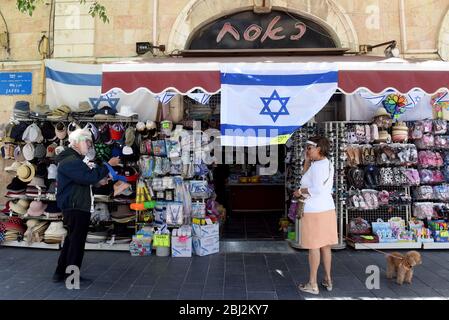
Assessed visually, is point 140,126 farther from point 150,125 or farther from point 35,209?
point 35,209

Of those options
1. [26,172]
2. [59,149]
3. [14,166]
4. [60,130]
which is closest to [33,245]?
[26,172]

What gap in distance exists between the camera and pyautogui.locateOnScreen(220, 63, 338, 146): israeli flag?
425 centimetres

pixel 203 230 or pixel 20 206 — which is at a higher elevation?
pixel 20 206

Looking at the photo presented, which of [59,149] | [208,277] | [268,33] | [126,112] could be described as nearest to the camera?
[208,277]

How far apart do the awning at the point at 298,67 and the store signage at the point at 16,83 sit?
12.0ft

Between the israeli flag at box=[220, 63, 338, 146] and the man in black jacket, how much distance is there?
5.99 ft

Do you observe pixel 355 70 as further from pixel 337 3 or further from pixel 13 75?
pixel 13 75

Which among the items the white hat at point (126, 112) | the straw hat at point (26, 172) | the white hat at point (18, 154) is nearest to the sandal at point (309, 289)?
the white hat at point (126, 112)

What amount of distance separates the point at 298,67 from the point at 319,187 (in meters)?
1.53

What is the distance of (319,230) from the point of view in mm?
4113

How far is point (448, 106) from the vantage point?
6.50 metres
